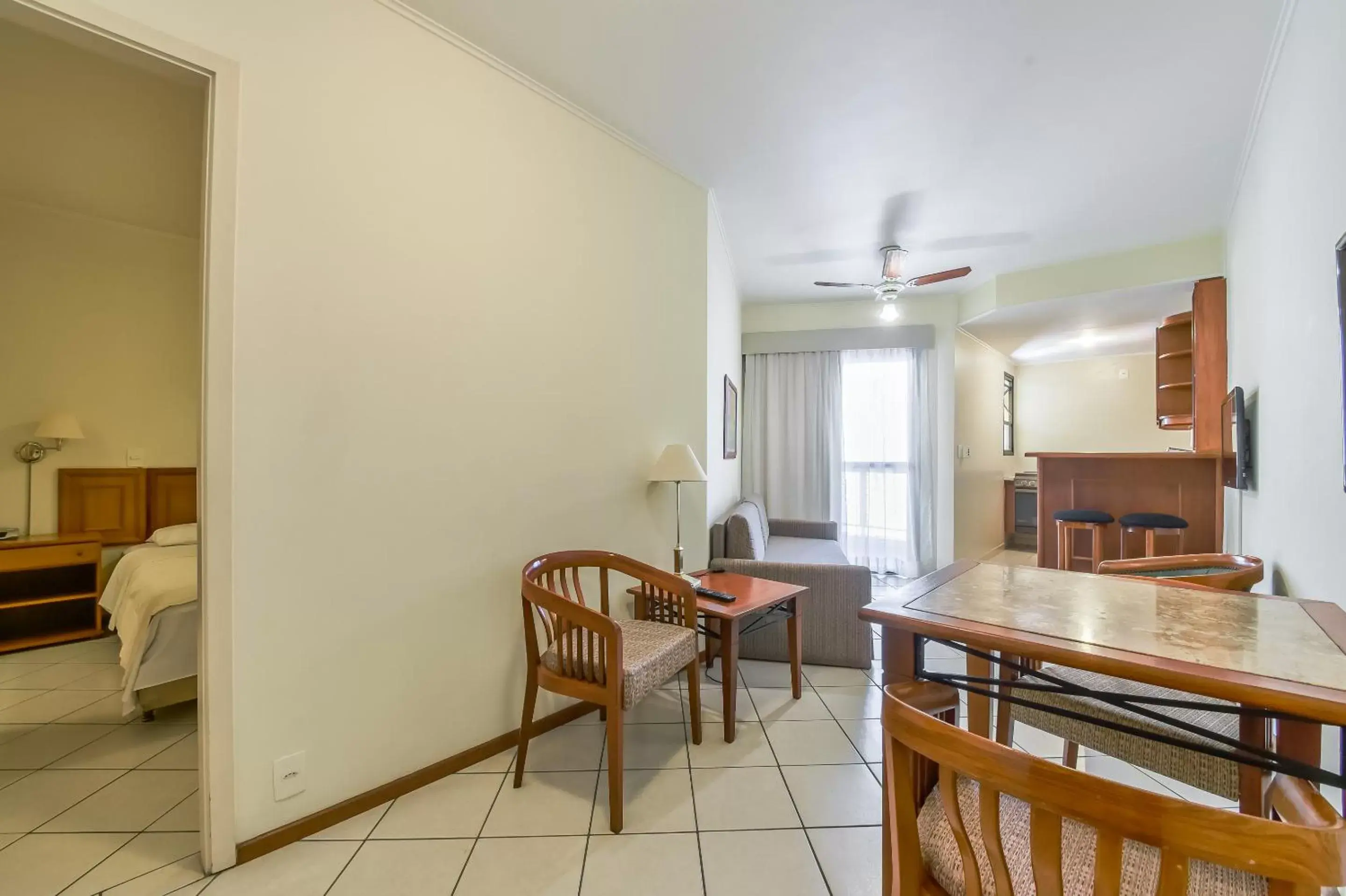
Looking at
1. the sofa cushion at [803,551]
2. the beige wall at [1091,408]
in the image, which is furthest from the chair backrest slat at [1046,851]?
the beige wall at [1091,408]

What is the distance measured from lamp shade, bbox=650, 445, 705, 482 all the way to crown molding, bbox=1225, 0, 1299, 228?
265cm

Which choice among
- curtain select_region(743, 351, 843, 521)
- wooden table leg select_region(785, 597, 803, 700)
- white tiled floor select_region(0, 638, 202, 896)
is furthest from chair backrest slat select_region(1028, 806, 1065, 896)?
curtain select_region(743, 351, 843, 521)

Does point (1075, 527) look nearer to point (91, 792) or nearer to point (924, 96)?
point (924, 96)

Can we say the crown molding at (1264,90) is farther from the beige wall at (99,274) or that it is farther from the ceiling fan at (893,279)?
the beige wall at (99,274)

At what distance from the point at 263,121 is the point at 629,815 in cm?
248

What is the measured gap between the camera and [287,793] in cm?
156

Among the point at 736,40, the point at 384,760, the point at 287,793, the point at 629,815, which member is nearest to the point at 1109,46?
the point at 736,40

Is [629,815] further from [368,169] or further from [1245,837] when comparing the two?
[368,169]

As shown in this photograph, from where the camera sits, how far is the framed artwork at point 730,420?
13.4ft

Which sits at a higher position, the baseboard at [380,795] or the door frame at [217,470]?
the door frame at [217,470]

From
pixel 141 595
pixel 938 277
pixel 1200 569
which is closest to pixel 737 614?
pixel 1200 569

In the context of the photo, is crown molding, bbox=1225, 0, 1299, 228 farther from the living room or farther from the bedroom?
the bedroom

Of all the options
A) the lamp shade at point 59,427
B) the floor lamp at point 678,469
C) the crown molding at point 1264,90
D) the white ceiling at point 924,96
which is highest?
the white ceiling at point 924,96

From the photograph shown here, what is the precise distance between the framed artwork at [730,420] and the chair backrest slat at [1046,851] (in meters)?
3.40
